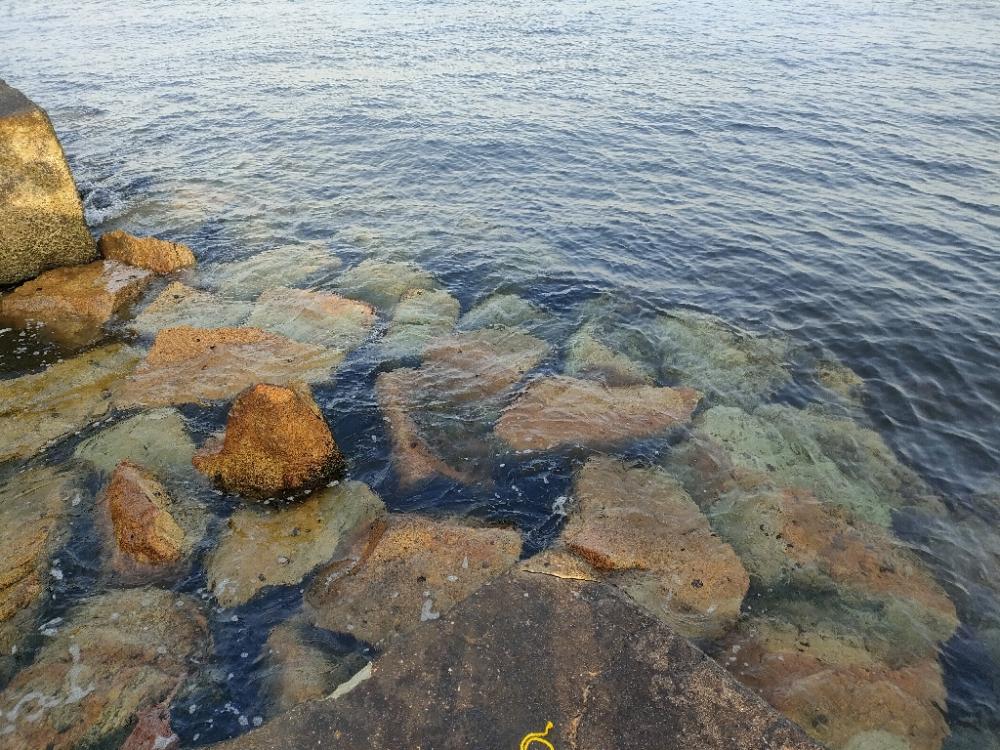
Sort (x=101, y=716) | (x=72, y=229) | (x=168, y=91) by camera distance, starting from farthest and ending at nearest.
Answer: (x=168, y=91) < (x=72, y=229) < (x=101, y=716)

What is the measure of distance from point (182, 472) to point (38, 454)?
2.07 meters

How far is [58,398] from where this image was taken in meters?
9.52

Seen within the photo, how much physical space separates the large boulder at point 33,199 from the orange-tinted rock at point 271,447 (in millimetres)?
7586

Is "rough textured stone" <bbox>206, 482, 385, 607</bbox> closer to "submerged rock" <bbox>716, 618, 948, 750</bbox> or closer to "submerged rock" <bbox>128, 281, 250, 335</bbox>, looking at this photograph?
"submerged rock" <bbox>716, 618, 948, 750</bbox>

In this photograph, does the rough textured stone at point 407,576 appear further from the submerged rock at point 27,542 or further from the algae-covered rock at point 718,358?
the algae-covered rock at point 718,358

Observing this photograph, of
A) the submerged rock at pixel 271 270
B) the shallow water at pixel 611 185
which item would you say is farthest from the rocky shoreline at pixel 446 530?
the shallow water at pixel 611 185

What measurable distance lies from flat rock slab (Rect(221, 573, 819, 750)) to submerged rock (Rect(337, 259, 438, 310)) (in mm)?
8589

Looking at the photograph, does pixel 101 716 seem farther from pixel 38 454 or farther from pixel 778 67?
pixel 778 67

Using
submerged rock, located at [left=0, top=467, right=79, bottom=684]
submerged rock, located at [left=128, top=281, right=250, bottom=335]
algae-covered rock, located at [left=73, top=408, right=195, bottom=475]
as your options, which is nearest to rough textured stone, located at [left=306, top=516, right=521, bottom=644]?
submerged rock, located at [left=0, top=467, right=79, bottom=684]

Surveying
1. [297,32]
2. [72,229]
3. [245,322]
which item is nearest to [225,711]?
[245,322]

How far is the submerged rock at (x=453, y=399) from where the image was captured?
8613 millimetres

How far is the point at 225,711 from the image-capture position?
5629 millimetres

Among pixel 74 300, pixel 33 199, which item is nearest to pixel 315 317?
pixel 74 300

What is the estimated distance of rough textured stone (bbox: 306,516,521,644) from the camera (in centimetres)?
644
